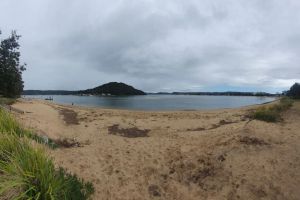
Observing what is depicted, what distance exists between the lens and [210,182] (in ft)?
26.8

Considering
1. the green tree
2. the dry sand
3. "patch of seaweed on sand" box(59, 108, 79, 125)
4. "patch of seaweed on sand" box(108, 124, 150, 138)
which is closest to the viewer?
the dry sand

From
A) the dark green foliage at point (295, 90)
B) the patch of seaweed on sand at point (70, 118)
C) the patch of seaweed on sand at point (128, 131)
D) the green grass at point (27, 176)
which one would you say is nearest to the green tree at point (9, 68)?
the patch of seaweed on sand at point (70, 118)

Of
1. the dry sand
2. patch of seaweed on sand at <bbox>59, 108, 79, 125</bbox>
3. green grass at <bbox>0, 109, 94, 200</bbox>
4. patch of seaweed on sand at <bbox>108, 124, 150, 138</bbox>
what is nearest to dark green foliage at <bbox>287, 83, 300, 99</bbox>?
patch of seaweed on sand at <bbox>59, 108, 79, 125</bbox>

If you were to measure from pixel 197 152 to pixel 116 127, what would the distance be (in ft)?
22.8

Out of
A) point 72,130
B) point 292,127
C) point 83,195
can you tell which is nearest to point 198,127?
point 292,127

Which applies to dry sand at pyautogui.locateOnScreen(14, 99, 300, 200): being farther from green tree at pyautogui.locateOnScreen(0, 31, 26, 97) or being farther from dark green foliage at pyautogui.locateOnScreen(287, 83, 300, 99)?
dark green foliage at pyautogui.locateOnScreen(287, 83, 300, 99)

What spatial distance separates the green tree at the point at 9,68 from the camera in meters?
30.8

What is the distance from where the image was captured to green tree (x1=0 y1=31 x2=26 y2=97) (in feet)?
101

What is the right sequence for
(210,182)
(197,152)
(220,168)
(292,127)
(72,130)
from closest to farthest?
(210,182) → (220,168) → (197,152) → (292,127) → (72,130)

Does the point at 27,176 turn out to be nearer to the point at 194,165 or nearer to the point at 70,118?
the point at 194,165

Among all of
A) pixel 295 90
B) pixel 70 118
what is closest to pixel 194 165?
pixel 70 118

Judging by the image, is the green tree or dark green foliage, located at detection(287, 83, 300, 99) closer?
the green tree

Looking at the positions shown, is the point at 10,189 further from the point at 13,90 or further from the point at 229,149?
the point at 13,90

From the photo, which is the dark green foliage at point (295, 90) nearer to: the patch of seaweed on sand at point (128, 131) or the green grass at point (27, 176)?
the patch of seaweed on sand at point (128, 131)
